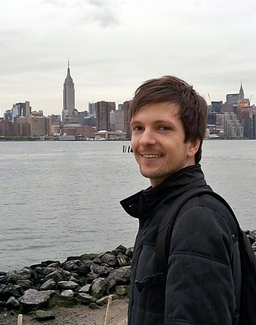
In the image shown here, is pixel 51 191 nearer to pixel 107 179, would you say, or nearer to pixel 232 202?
pixel 107 179

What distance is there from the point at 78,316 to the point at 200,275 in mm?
7144

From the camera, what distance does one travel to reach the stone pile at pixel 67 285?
9.06 meters

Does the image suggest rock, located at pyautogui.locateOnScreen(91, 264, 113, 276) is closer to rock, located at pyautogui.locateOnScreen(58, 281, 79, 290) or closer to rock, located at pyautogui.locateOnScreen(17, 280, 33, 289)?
rock, located at pyautogui.locateOnScreen(58, 281, 79, 290)

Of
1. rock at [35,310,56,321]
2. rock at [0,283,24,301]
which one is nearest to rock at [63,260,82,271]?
rock at [0,283,24,301]

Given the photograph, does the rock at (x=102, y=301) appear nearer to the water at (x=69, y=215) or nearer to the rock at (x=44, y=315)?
the rock at (x=44, y=315)

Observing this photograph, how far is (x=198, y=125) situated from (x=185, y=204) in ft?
1.33

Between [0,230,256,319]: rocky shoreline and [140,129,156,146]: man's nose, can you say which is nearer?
[140,129,156,146]: man's nose

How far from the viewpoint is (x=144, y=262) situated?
204 cm

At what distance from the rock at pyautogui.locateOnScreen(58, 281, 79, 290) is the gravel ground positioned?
938 mm

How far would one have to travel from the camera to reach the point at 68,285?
9.92 metres

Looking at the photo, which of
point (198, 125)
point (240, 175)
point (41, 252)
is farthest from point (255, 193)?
point (198, 125)

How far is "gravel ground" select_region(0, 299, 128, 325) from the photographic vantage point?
8164 millimetres

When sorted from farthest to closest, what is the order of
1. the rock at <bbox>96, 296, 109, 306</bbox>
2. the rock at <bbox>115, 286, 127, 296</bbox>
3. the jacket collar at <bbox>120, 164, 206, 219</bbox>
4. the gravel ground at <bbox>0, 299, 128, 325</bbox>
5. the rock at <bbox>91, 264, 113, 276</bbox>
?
the rock at <bbox>91, 264, 113, 276</bbox>
the rock at <bbox>115, 286, 127, 296</bbox>
the rock at <bbox>96, 296, 109, 306</bbox>
the gravel ground at <bbox>0, 299, 128, 325</bbox>
the jacket collar at <bbox>120, 164, 206, 219</bbox>

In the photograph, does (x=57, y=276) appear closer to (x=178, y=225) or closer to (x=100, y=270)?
(x=100, y=270)
